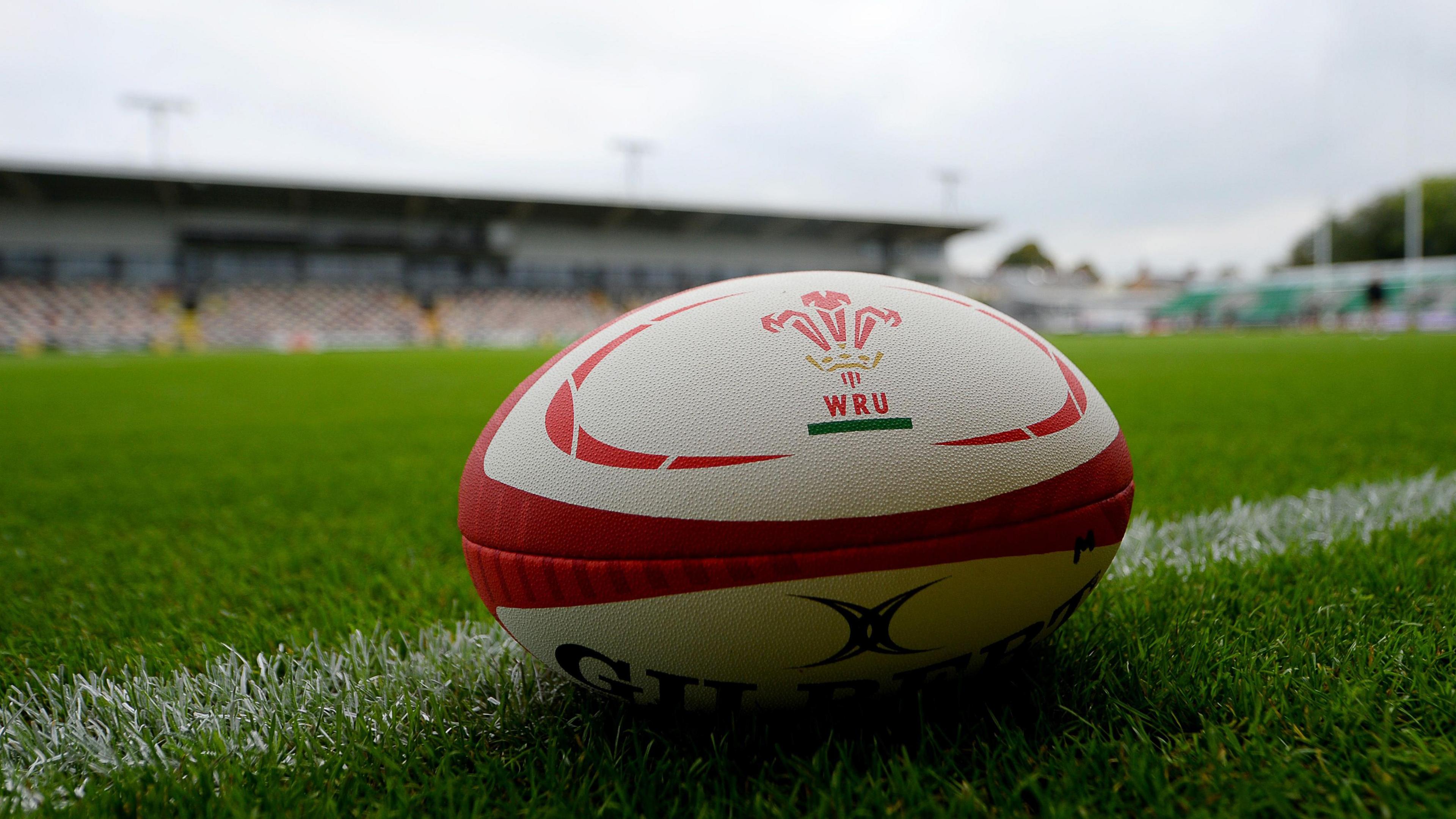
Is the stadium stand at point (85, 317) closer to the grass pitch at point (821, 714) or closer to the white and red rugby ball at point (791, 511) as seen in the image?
the grass pitch at point (821, 714)

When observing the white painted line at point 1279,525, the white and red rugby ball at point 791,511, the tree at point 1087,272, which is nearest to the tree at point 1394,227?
the tree at point 1087,272

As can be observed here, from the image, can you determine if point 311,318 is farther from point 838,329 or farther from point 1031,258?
point 1031,258

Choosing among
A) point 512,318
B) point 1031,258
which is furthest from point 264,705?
point 1031,258

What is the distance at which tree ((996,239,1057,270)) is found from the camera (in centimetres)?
6725

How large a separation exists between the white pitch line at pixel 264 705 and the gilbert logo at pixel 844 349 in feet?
2.08

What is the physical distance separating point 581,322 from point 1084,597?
1327 inches

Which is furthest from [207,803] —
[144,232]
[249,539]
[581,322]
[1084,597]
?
[144,232]

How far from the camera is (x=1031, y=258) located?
221ft

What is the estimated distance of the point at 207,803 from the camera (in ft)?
3.16

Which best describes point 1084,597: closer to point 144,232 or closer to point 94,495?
point 94,495

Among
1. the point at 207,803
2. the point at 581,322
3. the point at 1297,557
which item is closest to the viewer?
the point at 207,803

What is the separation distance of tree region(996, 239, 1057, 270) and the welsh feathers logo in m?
70.9

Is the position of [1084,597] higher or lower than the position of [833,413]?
lower

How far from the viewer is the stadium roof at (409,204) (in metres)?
28.5
